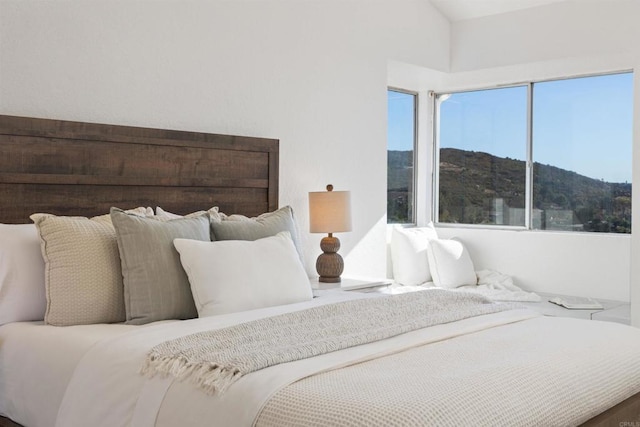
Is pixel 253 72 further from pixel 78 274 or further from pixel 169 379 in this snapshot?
pixel 169 379

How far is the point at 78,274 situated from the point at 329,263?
1878mm

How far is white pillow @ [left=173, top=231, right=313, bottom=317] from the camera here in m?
2.76

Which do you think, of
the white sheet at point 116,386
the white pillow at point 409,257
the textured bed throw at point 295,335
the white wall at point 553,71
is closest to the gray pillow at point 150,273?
the white sheet at point 116,386

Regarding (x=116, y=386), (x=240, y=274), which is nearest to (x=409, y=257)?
(x=240, y=274)

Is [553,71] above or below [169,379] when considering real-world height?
above

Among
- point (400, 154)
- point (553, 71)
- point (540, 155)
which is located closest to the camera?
point (553, 71)

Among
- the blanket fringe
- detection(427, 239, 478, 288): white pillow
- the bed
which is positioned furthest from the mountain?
the blanket fringe

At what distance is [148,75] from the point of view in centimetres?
367

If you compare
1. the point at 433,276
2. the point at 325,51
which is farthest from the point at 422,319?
the point at 433,276

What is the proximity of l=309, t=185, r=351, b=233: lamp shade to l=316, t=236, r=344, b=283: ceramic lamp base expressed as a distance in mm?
91

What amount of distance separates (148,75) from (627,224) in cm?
343

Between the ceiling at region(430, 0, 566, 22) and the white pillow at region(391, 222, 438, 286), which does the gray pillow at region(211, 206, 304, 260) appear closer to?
the white pillow at region(391, 222, 438, 286)

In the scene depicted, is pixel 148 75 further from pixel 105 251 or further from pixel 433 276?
pixel 433 276

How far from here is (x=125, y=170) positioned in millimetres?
3465
